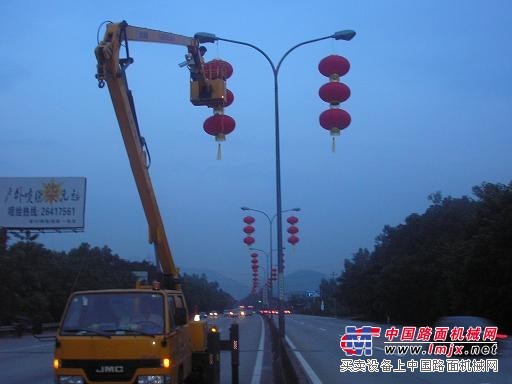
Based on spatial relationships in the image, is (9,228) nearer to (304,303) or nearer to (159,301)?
(159,301)

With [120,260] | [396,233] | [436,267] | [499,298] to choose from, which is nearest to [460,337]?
[499,298]

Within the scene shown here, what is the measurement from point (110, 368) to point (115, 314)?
0.93 m

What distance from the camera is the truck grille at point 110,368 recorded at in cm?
954

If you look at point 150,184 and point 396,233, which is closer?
point 150,184

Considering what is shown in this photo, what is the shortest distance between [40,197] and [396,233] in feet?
127

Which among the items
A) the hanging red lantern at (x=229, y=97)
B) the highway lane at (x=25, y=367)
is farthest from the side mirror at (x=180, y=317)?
the highway lane at (x=25, y=367)

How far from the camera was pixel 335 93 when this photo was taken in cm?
1472

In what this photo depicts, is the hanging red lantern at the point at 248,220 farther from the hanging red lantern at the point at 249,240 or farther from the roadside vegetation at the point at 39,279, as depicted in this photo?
the roadside vegetation at the point at 39,279

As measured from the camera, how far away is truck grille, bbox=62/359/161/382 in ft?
31.3

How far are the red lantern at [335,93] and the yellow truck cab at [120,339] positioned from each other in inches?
232

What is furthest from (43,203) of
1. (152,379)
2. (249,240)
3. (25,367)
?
(152,379)

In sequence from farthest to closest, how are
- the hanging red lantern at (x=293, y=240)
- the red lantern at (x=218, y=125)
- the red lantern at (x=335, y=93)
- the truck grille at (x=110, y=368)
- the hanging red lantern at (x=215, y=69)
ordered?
the hanging red lantern at (x=293, y=240), the hanging red lantern at (x=215, y=69), the red lantern at (x=218, y=125), the red lantern at (x=335, y=93), the truck grille at (x=110, y=368)

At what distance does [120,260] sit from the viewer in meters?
79.2

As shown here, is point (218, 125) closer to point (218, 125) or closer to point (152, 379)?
point (218, 125)
